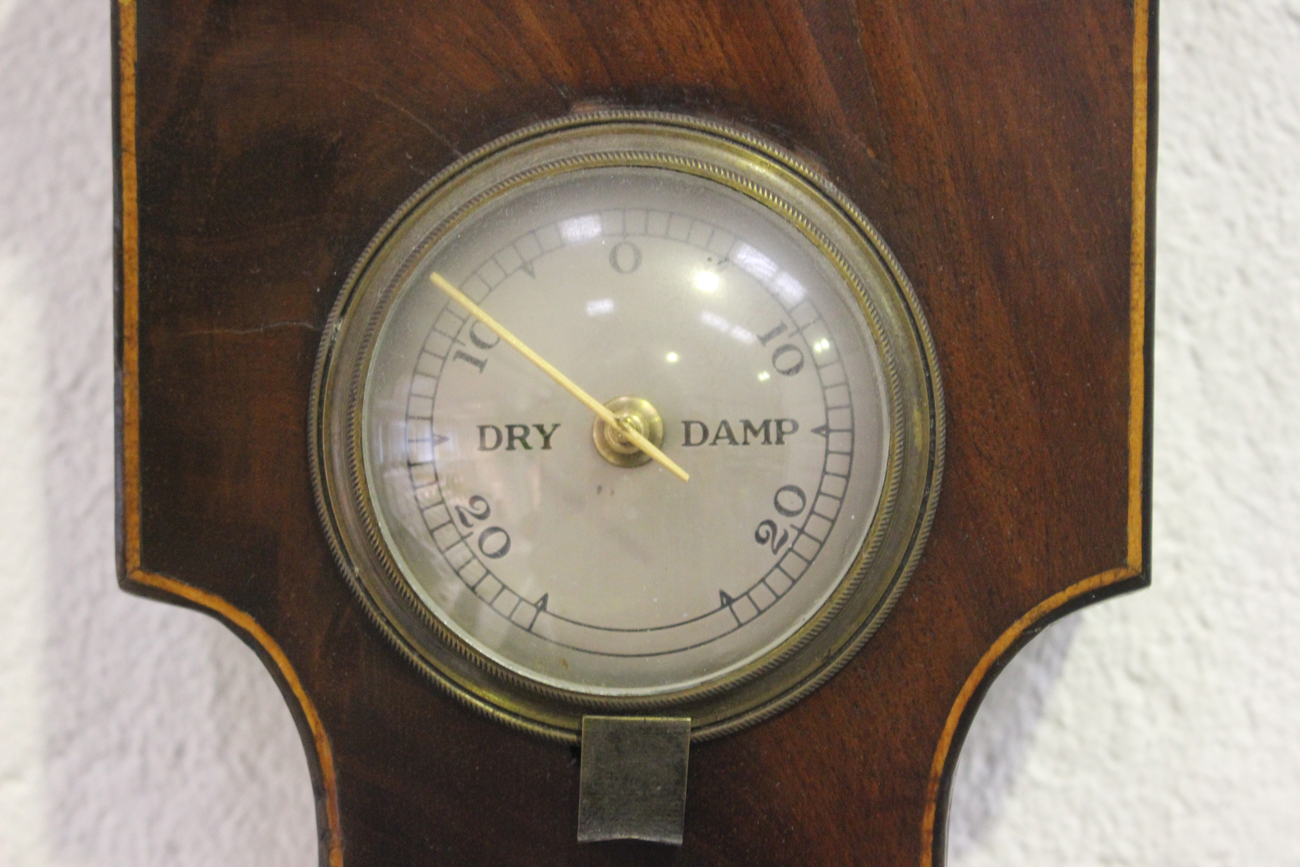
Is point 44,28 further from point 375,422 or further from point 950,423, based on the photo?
point 950,423

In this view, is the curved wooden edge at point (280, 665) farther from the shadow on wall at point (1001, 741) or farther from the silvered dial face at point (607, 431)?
the shadow on wall at point (1001, 741)

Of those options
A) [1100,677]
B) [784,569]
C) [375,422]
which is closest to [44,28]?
[375,422]

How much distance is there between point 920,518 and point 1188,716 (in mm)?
273

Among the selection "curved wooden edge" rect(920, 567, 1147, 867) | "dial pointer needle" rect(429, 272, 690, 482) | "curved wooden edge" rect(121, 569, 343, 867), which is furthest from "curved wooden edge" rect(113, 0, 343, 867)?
"curved wooden edge" rect(920, 567, 1147, 867)

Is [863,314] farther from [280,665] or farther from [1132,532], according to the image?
[280,665]

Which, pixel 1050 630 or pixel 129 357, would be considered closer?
pixel 129 357

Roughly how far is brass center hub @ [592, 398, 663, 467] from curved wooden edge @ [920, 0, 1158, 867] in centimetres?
16

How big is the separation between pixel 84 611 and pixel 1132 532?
0.53 metres

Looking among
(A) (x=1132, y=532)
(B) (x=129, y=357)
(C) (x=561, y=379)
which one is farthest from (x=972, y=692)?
(B) (x=129, y=357)

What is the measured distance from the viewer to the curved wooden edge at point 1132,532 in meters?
0.47

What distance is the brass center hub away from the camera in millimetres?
Result: 458

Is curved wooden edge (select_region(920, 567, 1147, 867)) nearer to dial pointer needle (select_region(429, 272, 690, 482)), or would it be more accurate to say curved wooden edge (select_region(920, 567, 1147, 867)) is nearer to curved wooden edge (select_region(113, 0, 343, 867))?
dial pointer needle (select_region(429, 272, 690, 482))

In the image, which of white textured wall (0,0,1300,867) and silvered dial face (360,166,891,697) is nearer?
silvered dial face (360,166,891,697)

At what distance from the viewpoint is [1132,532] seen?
0.47 metres
